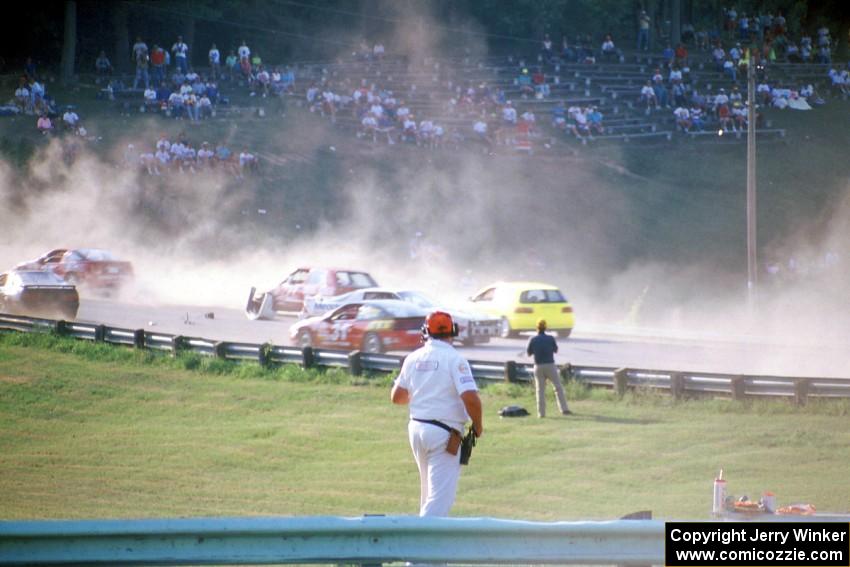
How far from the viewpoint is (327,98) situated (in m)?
51.8

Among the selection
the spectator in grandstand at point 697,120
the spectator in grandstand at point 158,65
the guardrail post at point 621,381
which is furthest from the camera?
the spectator in grandstand at point 697,120

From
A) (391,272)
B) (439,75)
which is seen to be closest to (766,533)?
(391,272)

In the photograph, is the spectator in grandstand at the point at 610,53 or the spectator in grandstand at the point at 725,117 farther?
the spectator in grandstand at the point at 610,53

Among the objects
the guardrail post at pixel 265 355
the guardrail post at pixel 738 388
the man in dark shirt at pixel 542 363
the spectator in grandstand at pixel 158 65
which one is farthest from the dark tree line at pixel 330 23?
the guardrail post at pixel 738 388

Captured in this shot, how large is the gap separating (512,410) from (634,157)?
32.2 m

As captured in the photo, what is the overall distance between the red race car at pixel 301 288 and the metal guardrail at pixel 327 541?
2511 cm

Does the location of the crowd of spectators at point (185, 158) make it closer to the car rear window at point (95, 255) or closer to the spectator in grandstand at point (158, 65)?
the spectator in grandstand at point (158, 65)

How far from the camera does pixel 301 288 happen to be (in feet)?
109

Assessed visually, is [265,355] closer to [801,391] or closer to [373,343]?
[373,343]

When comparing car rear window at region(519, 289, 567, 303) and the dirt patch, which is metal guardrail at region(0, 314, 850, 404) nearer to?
the dirt patch

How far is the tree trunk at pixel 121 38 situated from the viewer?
55831mm

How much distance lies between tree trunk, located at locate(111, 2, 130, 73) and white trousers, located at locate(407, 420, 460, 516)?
49.0 m

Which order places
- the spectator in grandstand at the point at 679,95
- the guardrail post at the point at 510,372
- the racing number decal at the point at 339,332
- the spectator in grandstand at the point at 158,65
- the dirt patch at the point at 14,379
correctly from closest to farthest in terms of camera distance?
the guardrail post at the point at 510,372, the dirt patch at the point at 14,379, the racing number decal at the point at 339,332, the spectator in grandstand at the point at 158,65, the spectator in grandstand at the point at 679,95

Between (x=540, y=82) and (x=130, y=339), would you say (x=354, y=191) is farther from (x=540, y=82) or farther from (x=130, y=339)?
(x=130, y=339)
